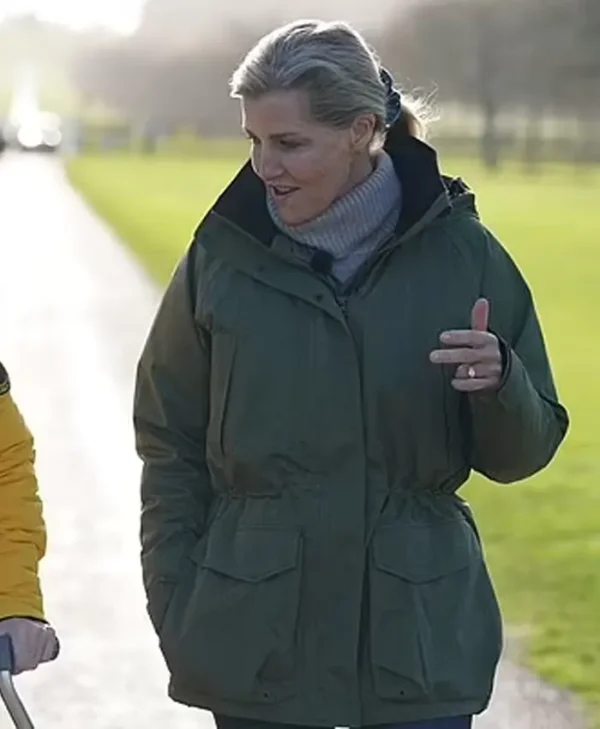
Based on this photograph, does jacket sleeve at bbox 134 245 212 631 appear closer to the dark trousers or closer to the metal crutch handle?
the dark trousers

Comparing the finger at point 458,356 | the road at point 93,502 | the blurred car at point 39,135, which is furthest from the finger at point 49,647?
the blurred car at point 39,135

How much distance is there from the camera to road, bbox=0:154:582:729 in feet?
19.6

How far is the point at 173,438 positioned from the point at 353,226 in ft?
1.60

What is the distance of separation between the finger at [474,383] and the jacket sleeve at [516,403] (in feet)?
0.21

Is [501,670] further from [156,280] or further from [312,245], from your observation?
[156,280]

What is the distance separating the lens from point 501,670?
6.36m

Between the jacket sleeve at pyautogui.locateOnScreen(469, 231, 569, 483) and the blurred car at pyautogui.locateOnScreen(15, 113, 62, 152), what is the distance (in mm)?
80509

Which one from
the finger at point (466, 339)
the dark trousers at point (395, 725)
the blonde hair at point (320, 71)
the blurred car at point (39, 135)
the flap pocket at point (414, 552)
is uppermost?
the blonde hair at point (320, 71)

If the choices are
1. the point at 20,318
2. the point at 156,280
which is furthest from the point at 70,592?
the point at 156,280

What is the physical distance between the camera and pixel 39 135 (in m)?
95.9

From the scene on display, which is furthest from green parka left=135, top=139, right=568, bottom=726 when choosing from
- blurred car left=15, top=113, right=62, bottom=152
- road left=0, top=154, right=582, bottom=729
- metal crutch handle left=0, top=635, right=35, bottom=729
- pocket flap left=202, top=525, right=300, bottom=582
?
blurred car left=15, top=113, right=62, bottom=152

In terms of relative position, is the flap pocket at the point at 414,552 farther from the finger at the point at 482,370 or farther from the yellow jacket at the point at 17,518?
the yellow jacket at the point at 17,518

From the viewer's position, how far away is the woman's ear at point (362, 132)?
10.9ft

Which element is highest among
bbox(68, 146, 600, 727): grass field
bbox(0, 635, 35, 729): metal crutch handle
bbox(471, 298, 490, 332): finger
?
bbox(471, 298, 490, 332): finger
